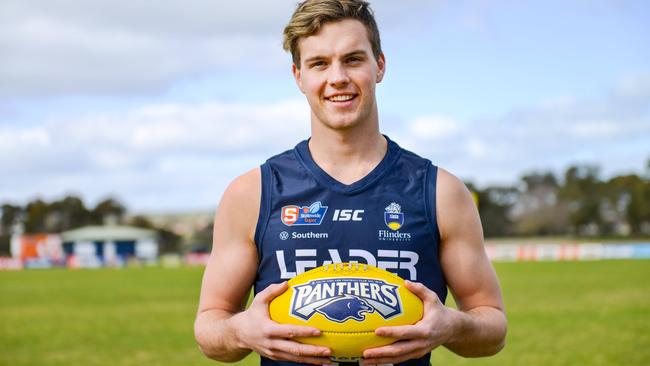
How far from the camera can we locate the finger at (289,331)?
323 cm

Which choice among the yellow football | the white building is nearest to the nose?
the yellow football

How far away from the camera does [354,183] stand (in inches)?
148

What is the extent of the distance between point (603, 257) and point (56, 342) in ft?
189

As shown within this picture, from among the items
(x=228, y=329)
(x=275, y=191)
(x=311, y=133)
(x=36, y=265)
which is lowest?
(x=36, y=265)

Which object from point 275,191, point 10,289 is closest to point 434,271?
point 275,191

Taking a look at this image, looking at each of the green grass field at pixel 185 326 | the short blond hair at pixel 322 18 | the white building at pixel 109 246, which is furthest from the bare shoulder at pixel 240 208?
the white building at pixel 109 246

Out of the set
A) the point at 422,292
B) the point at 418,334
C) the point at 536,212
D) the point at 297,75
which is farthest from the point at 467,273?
the point at 536,212

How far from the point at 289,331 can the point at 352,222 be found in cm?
63

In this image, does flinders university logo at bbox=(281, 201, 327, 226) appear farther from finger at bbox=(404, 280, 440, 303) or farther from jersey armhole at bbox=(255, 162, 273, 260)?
Answer: finger at bbox=(404, 280, 440, 303)

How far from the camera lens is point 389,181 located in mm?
3779

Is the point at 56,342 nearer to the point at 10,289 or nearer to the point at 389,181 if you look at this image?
the point at 389,181

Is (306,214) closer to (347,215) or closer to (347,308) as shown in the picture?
(347,215)

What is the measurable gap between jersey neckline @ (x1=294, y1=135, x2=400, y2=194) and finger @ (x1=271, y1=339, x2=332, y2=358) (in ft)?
2.44

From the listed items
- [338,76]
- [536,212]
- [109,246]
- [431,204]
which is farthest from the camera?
[536,212]
